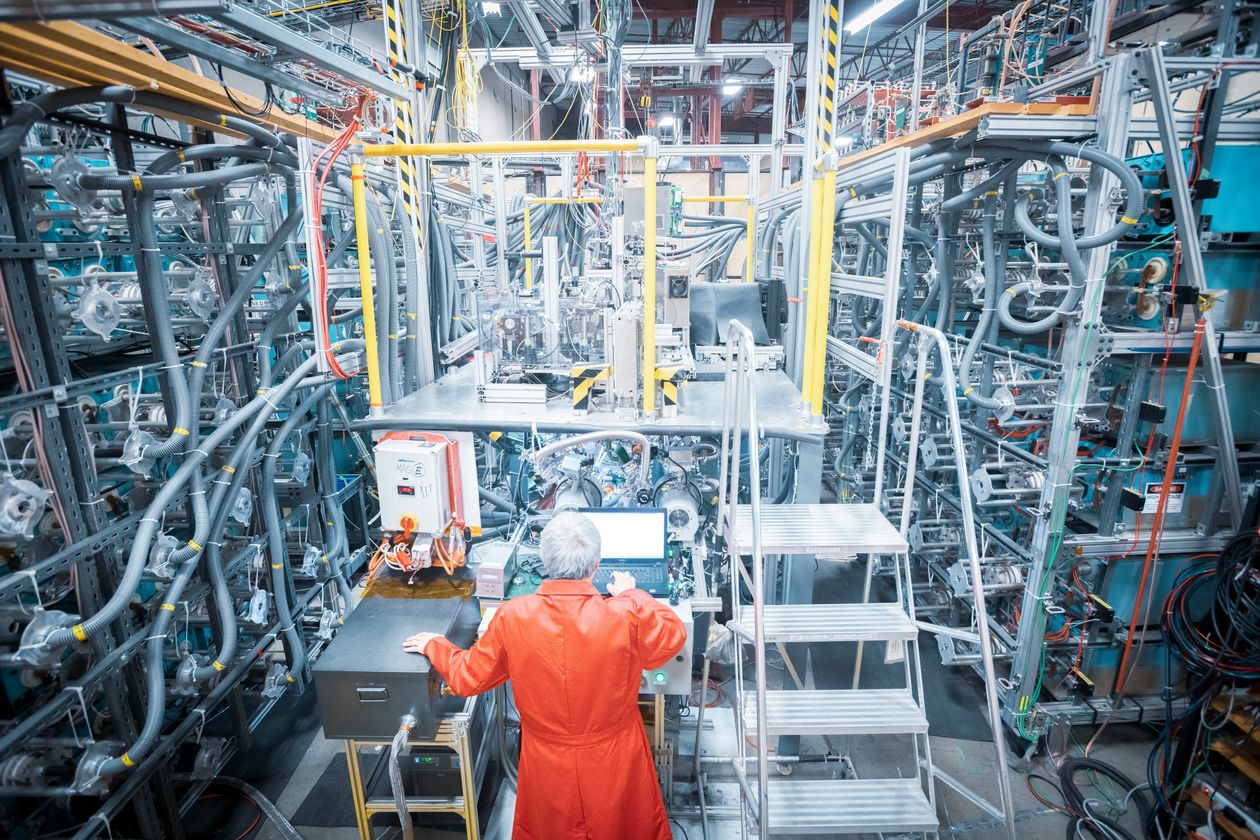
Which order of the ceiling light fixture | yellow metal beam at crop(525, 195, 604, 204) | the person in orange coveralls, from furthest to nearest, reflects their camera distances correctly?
yellow metal beam at crop(525, 195, 604, 204) → the ceiling light fixture → the person in orange coveralls

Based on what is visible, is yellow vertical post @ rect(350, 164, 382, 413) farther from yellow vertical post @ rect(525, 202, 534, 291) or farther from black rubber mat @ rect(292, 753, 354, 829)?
yellow vertical post @ rect(525, 202, 534, 291)

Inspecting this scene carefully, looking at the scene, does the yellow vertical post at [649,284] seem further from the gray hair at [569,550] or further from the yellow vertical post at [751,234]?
the yellow vertical post at [751,234]

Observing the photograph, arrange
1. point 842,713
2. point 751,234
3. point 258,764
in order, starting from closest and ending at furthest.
Result: point 842,713, point 258,764, point 751,234

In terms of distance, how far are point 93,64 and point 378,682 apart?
2518 mm

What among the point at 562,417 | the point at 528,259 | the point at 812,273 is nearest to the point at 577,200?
the point at 528,259

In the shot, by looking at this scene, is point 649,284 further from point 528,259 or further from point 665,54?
point 528,259

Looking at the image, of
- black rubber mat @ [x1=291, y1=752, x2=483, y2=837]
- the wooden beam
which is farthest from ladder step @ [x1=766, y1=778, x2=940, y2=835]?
the wooden beam

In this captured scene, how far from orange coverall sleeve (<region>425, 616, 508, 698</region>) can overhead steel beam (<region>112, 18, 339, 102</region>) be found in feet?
7.48

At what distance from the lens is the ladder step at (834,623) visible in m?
2.46

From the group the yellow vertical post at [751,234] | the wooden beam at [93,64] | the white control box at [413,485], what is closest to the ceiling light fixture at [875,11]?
the yellow vertical post at [751,234]

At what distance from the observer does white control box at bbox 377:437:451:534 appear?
303cm

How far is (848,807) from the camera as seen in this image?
2254 millimetres

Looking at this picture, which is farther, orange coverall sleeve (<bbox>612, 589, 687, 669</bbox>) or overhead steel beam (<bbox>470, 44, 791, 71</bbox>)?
overhead steel beam (<bbox>470, 44, 791, 71</bbox>)

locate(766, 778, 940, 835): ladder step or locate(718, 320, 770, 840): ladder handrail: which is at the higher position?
locate(718, 320, 770, 840): ladder handrail
